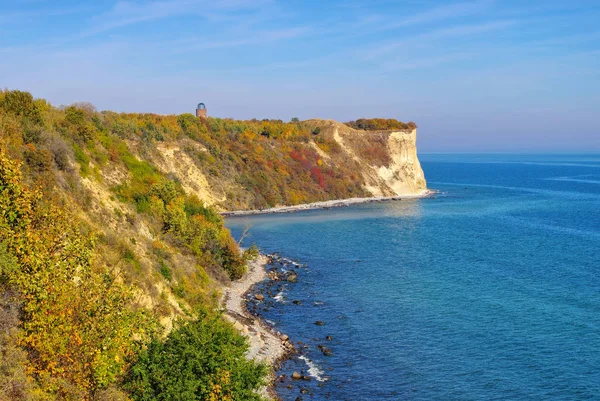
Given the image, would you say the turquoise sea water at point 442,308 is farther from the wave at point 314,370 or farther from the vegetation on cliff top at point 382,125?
the vegetation on cliff top at point 382,125

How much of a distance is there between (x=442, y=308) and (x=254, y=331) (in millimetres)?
13686

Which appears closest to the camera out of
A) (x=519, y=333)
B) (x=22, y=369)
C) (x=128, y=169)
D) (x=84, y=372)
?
(x=22, y=369)

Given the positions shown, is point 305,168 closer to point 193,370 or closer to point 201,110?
point 201,110

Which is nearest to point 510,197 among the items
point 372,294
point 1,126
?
point 372,294

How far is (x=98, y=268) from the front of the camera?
75.3 feet

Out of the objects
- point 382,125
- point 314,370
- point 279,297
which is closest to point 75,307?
point 314,370

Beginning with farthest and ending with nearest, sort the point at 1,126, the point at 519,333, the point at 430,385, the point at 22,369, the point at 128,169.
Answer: the point at 128,169
the point at 519,333
the point at 1,126
the point at 430,385
the point at 22,369

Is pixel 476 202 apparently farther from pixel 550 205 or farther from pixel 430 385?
pixel 430 385

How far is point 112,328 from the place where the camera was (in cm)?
1716

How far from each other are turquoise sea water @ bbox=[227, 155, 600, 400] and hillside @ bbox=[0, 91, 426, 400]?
7.01m

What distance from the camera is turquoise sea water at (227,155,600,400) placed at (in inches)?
1064

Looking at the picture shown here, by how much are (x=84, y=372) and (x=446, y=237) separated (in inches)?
2199

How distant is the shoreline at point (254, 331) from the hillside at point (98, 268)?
1.43m

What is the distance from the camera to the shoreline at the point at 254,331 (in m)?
29.2
